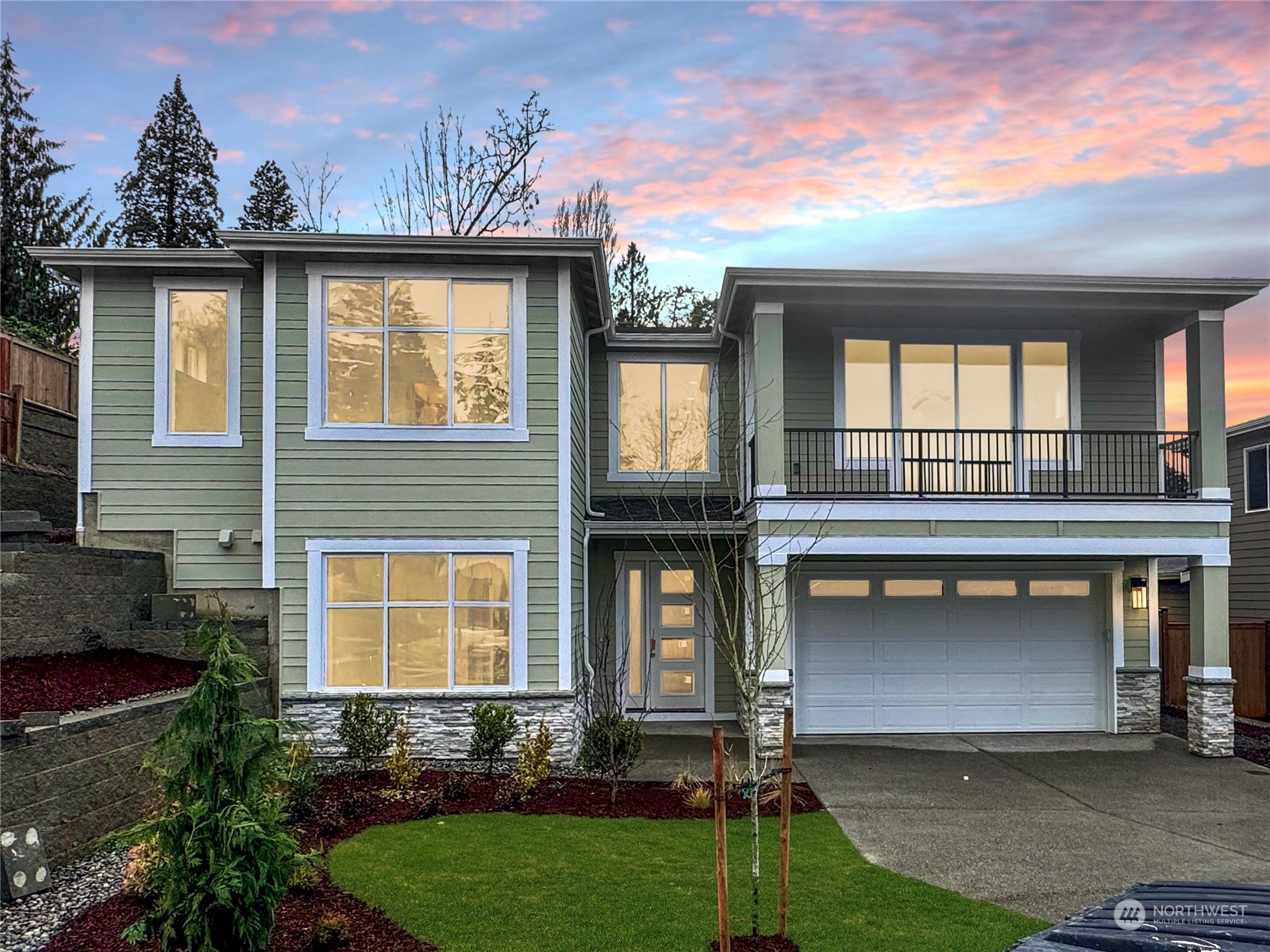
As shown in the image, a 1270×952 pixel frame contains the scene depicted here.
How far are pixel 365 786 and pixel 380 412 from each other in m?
4.02

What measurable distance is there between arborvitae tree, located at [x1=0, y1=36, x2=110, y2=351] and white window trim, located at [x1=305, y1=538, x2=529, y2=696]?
11.7 m

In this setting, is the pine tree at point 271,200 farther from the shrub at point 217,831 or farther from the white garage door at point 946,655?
the shrub at point 217,831

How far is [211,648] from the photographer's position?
15.8ft

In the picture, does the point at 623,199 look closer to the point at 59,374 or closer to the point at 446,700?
the point at 59,374

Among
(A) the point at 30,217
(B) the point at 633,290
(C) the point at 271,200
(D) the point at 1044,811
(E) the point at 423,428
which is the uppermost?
(C) the point at 271,200

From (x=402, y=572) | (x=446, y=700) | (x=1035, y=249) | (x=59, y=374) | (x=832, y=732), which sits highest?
(x=1035, y=249)

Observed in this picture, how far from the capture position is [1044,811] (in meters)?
8.56

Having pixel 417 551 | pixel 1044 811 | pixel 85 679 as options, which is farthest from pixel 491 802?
pixel 1044 811

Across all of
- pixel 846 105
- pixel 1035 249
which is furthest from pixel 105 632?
pixel 1035 249

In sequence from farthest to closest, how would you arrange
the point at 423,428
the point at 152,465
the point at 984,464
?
the point at 984,464
the point at 152,465
the point at 423,428

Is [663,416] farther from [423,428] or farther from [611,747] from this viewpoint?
[611,747]

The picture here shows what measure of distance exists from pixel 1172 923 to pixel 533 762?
22.2ft

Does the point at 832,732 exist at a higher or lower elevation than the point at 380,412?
lower

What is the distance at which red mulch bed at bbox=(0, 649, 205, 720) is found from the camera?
7102 millimetres
